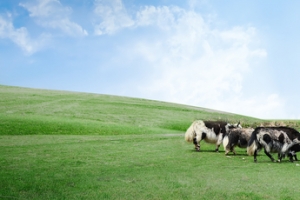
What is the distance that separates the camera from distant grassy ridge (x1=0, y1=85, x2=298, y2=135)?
111ft

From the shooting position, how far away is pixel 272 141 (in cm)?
1532

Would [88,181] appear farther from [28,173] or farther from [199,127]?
[199,127]

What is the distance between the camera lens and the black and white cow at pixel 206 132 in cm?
1889

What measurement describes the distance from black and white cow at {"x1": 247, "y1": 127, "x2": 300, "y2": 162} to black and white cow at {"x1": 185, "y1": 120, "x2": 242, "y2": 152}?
3.47 m

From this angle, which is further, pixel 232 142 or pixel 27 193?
pixel 232 142

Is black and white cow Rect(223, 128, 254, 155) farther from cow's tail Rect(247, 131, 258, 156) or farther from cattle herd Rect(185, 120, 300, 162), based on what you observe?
cow's tail Rect(247, 131, 258, 156)

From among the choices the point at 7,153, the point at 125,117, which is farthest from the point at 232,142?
the point at 125,117

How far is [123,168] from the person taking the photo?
1384 cm

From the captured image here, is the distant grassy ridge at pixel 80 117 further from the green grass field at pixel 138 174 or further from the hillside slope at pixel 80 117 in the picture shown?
the green grass field at pixel 138 174

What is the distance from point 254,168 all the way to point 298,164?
2443mm

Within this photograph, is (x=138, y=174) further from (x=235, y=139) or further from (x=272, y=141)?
(x=235, y=139)

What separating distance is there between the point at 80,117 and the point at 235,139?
27231 millimetres

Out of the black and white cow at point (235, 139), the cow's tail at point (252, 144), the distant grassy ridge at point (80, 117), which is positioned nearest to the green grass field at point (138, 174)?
the cow's tail at point (252, 144)

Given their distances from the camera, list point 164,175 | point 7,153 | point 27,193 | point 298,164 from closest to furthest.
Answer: point 27,193
point 164,175
point 298,164
point 7,153
